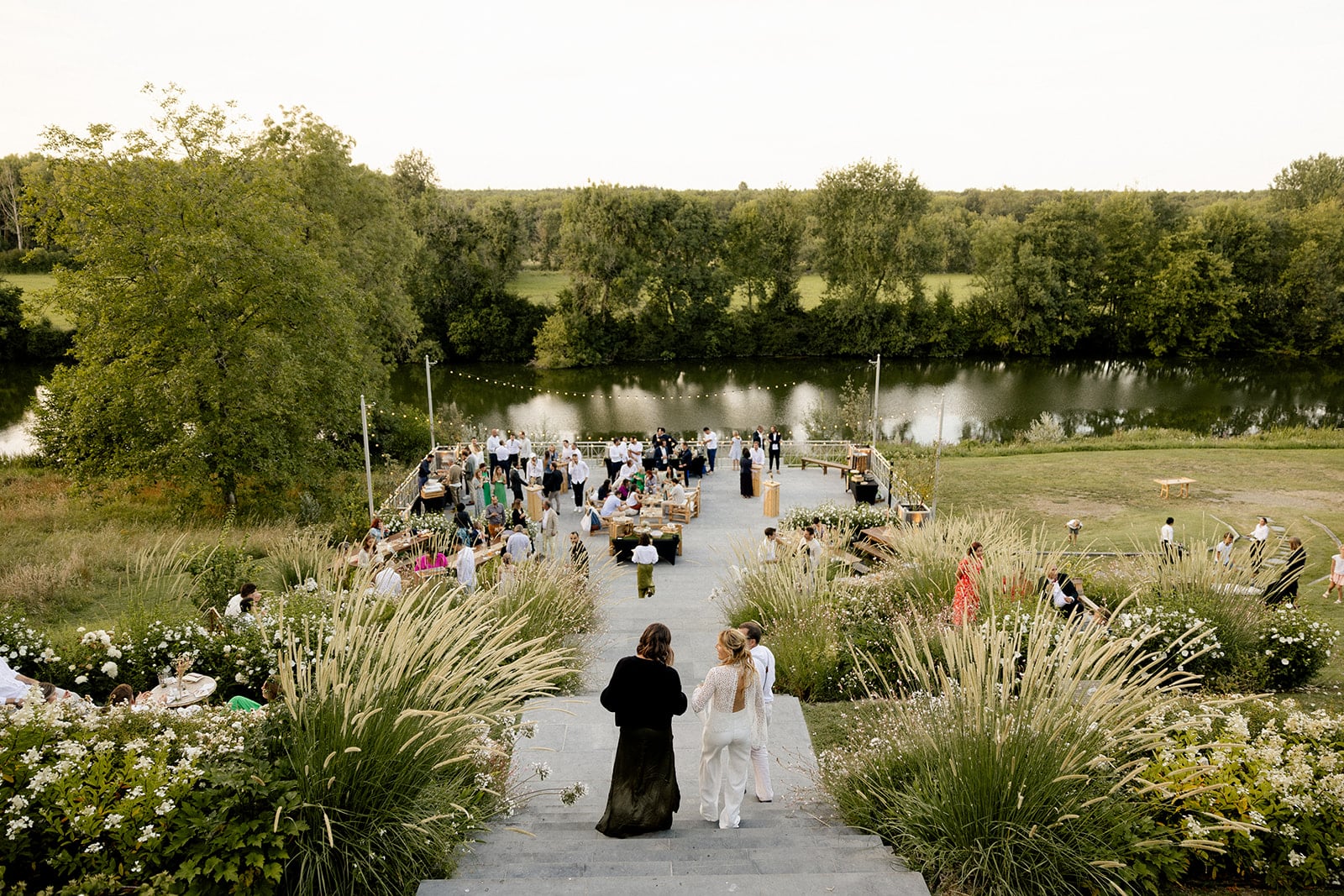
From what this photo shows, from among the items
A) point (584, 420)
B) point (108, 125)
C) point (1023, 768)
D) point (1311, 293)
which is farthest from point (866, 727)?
point (1311, 293)

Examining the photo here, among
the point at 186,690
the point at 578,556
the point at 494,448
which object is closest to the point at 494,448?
the point at 494,448

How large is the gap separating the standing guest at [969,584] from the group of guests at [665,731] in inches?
99.3

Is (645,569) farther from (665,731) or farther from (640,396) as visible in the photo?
(640,396)

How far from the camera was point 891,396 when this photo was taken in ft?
130

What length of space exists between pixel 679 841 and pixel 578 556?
551 cm

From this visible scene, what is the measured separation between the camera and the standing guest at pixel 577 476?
16.1m

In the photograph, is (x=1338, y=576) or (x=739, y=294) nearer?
(x=1338, y=576)

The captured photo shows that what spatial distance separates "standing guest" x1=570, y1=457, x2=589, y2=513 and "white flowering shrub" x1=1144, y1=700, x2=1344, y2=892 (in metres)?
12.2

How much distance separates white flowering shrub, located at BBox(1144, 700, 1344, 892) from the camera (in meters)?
4.25

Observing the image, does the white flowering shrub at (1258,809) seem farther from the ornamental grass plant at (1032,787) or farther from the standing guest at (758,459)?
the standing guest at (758,459)

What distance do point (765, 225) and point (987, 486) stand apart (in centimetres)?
3227

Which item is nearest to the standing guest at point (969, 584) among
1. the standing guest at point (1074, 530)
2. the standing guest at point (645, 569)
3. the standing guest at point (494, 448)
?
the standing guest at point (645, 569)

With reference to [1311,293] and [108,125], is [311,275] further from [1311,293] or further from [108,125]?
[1311,293]

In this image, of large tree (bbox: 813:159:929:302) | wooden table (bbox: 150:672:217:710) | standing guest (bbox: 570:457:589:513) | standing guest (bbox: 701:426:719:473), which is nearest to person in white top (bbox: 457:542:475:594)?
wooden table (bbox: 150:672:217:710)
